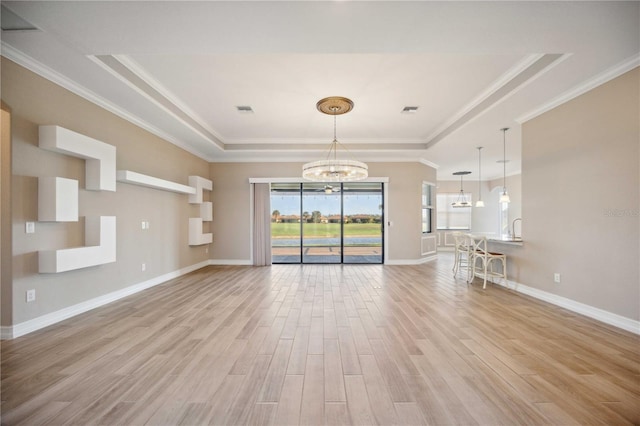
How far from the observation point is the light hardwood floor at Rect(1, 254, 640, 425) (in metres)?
1.71

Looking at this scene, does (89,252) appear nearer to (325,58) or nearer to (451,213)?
(325,58)

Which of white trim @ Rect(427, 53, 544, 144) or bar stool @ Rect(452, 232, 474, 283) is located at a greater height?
white trim @ Rect(427, 53, 544, 144)

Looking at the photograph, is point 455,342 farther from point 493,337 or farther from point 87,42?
point 87,42

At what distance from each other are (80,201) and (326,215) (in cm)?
533

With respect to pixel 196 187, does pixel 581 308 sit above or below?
below

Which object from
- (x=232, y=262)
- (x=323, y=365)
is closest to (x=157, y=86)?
(x=323, y=365)

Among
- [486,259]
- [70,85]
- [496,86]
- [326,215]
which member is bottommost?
[486,259]

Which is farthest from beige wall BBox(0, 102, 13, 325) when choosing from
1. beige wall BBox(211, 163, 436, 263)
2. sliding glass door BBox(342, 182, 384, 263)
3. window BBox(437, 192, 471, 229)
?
window BBox(437, 192, 471, 229)

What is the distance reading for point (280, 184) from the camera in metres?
7.45

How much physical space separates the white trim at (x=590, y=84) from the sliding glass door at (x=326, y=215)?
3825 mm

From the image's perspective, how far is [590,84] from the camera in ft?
11.0

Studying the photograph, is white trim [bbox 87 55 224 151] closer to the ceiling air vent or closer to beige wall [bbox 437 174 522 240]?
the ceiling air vent

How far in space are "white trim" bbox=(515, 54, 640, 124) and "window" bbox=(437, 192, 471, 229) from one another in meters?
6.97

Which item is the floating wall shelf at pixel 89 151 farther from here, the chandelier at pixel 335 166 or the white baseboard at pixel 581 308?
the white baseboard at pixel 581 308
